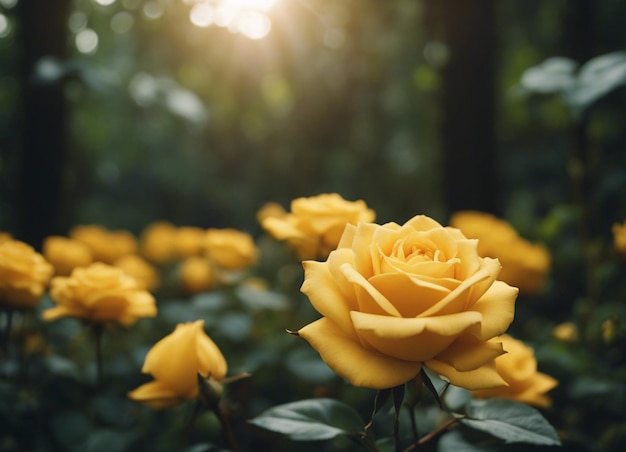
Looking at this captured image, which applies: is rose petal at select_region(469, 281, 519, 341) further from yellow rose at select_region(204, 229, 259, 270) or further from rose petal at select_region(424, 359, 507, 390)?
yellow rose at select_region(204, 229, 259, 270)

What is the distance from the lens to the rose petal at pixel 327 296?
56cm

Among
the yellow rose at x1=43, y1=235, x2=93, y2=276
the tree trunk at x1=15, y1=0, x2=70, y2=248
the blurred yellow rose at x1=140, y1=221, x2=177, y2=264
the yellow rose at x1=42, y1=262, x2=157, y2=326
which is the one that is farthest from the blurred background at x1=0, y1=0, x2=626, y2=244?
the yellow rose at x1=42, y1=262, x2=157, y2=326

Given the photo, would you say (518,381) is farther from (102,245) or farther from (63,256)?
(102,245)

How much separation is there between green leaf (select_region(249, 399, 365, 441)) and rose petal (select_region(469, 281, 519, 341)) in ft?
0.82

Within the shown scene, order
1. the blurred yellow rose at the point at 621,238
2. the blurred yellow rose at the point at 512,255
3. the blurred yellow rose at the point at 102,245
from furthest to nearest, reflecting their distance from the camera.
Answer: the blurred yellow rose at the point at 102,245, the blurred yellow rose at the point at 512,255, the blurred yellow rose at the point at 621,238

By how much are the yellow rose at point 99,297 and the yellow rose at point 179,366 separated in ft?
0.62

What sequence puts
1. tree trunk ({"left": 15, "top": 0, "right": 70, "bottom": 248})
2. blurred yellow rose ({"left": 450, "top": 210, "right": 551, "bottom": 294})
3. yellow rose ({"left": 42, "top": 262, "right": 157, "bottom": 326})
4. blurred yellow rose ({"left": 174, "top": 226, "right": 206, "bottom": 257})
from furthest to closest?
blurred yellow rose ({"left": 174, "top": 226, "right": 206, "bottom": 257})
tree trunk ({"left": 15, "top": 0, "right": 70, "bottom": 248})
blurred yellow rose ({"left": 450, "top": 210, "right": 551, "bottom": 294})
yellow rose ({"left": 42, "top": 262, "right": 157, "bottom": 326})

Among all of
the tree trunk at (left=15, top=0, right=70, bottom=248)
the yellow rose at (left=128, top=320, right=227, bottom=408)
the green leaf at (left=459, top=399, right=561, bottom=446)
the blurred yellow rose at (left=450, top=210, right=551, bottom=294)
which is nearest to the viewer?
the green leaf at (left=459, top=399, right=561, bottom=446)

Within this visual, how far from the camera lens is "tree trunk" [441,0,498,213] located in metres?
2.04

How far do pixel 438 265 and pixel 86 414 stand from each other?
885 millimetres

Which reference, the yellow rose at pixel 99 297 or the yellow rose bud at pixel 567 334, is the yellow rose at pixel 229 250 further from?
the yellow rose bud at pixel 567 334

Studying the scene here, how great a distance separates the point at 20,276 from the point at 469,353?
31.9 inches

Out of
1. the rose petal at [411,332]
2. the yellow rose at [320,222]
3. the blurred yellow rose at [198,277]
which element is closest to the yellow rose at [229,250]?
the blurred yellow rose at [198,277]

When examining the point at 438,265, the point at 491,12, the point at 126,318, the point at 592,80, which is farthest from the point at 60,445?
the point at 491,12
